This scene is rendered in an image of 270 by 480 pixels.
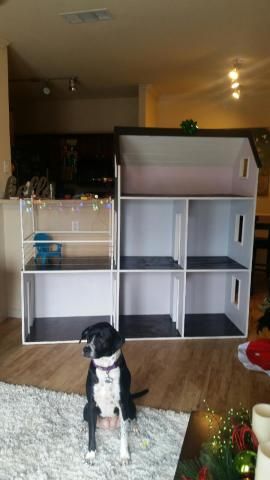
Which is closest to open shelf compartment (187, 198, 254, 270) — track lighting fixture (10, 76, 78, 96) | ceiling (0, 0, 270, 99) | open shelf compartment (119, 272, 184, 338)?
open shelf compartment (119, 272, 184, 338)

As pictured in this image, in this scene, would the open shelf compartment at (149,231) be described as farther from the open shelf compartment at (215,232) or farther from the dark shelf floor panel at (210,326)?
the dark shelf floor panel at (210,326)

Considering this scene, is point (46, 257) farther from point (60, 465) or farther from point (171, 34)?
point (171, 34)

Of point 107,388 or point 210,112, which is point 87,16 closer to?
point 107,388

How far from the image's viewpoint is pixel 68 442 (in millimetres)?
1748

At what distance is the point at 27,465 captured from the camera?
5.26 ft

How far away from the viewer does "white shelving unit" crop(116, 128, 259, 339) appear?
2.91m

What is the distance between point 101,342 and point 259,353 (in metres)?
1.53

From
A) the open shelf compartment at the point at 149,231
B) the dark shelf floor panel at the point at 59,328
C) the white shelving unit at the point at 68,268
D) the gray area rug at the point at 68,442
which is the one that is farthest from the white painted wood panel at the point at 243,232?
the gray area rug at the point at 68,442

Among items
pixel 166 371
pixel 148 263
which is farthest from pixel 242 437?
pixel 148 263

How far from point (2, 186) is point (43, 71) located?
1.79m

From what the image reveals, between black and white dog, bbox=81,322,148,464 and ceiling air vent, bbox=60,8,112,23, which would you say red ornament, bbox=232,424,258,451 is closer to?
black and white dog, bbox=81,322,148,464

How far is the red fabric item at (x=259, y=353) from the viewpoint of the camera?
2.57 m

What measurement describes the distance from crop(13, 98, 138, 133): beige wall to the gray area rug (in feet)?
15.1

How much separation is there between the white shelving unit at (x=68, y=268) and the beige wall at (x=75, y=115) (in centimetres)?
307
